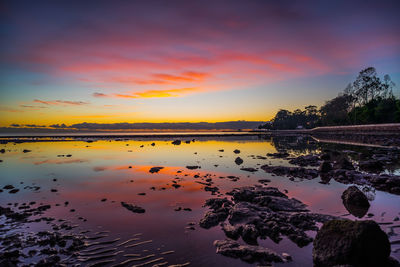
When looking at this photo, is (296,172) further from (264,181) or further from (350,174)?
(264,181)

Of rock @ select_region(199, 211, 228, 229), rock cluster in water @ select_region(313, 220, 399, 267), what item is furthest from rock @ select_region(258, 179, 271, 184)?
rock cluster in water @ select_region(313, 220, 399, 267)

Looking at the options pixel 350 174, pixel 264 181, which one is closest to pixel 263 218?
pixel 264 181

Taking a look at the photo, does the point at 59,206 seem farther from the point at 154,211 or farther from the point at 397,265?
the point at 397,265

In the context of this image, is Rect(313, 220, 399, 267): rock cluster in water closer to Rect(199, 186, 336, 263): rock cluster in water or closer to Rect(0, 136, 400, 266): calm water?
Rect(0, 136, 400, 266): calm water

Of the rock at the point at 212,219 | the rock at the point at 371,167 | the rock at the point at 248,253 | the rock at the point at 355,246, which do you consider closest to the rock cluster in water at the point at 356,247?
the rock at the point at 355,246

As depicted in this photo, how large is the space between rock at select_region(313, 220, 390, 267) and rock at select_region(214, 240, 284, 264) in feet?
4.14

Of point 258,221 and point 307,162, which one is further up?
point 258,221

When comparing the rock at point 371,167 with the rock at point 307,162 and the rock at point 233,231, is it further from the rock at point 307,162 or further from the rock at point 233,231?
the rock at point 233,231

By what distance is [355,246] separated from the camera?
5973 mm

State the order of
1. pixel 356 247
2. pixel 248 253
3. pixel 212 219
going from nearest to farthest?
pixel 356 247, pixel 248 253, pixel 212 219

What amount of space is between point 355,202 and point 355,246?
6769mm

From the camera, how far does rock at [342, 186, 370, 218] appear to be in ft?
35.6

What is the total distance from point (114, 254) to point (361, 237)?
7171 millimetres

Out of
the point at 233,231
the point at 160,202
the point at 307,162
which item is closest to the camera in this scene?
the point at 233,231
